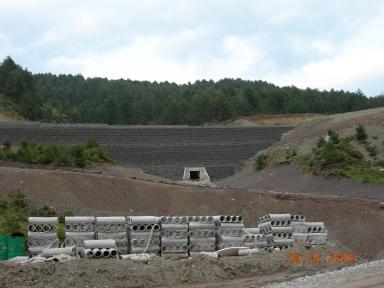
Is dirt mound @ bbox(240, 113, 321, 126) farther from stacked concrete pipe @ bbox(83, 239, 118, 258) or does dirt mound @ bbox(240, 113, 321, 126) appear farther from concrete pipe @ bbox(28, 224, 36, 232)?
stacked concrete pipe @ bbox(83, 239, 118, 258)

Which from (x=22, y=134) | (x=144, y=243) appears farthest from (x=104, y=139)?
(x=144, y=243)

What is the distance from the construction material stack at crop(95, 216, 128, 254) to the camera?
803 inches

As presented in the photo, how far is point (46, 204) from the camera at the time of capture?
29078mm

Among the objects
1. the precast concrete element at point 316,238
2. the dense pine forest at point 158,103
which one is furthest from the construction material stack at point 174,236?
the dense pine forest at point 158,103

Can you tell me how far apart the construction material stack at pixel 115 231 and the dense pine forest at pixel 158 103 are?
5976cm

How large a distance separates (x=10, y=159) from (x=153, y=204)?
12559 millimetres

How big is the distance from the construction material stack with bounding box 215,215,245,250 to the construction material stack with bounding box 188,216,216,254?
174mm

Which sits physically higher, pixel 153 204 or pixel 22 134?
pixel 22 134

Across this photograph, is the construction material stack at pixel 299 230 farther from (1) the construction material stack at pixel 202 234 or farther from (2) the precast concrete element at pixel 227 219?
(1) the construction material stack at pixel 202 234

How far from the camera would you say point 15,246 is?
21.1 metres

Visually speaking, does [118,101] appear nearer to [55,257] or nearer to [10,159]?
[10,159]

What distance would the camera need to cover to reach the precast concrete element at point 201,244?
21047 millimetres
